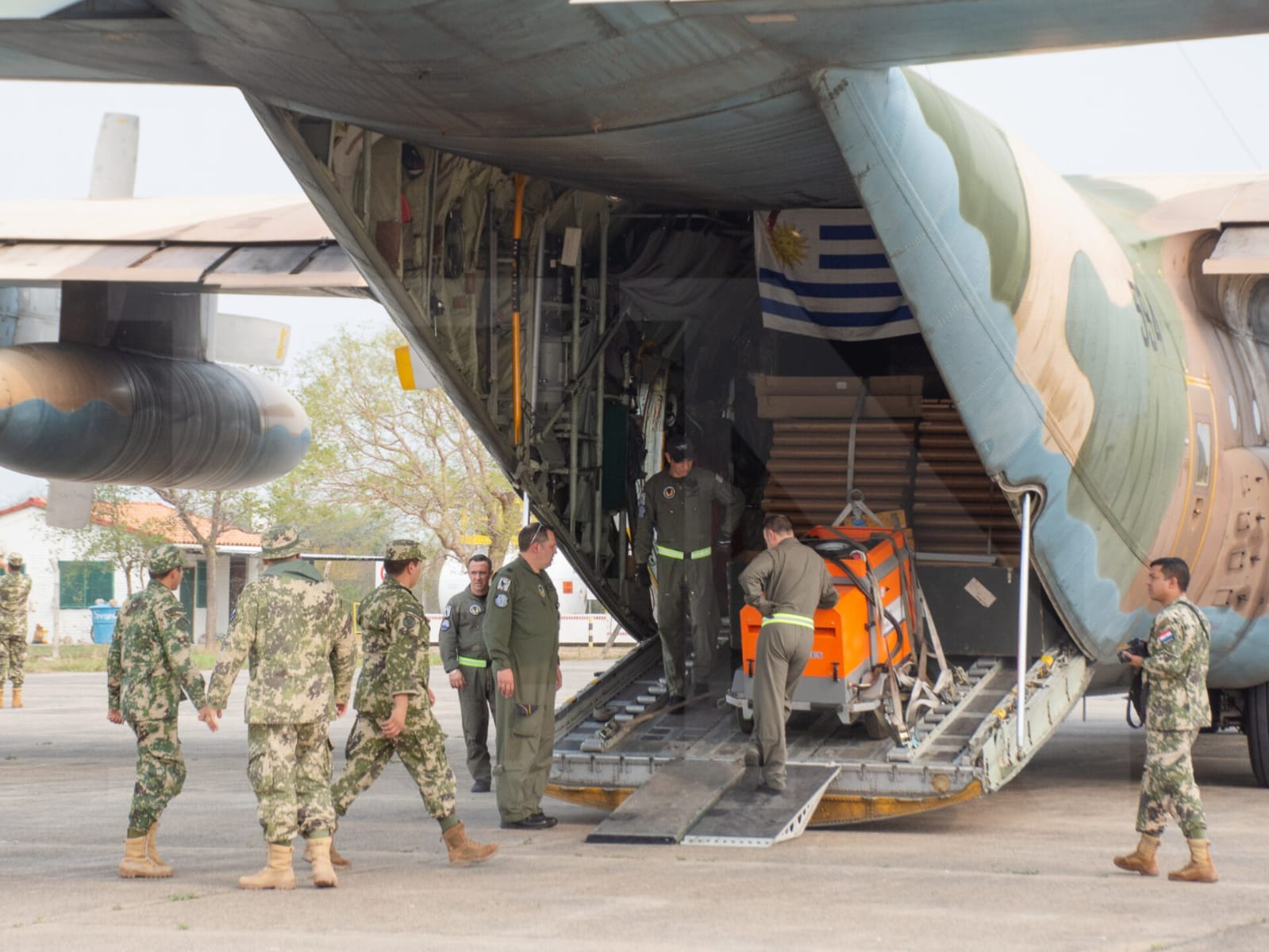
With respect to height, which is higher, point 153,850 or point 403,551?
point 403,551

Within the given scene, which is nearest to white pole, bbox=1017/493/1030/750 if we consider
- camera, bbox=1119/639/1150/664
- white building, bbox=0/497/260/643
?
camera, bbox=1119/639/1150/664

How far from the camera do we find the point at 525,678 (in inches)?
359

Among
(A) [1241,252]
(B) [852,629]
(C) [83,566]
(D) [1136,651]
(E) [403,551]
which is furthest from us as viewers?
(C) [83,566]

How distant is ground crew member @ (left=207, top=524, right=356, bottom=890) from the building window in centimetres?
3371

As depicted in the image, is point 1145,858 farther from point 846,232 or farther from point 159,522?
point 159,522

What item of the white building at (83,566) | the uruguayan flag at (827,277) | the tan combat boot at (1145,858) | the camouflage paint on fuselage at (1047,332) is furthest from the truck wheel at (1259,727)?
the white building at (83,566)

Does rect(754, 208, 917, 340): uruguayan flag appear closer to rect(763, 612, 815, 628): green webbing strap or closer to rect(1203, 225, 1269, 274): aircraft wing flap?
rect(1203, 225, 1269, 274): aircraft wing flap

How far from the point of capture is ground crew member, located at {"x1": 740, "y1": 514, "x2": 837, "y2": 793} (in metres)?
8.81

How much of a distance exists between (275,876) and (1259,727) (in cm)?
781

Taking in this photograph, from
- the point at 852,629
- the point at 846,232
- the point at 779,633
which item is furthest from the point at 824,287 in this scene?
the point at 779,633

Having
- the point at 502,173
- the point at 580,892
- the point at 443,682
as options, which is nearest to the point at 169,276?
the point at 502,173

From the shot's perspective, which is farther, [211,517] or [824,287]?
[211,517]

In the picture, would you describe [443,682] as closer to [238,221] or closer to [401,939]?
[238,221]

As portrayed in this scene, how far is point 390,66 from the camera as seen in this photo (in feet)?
22.2
